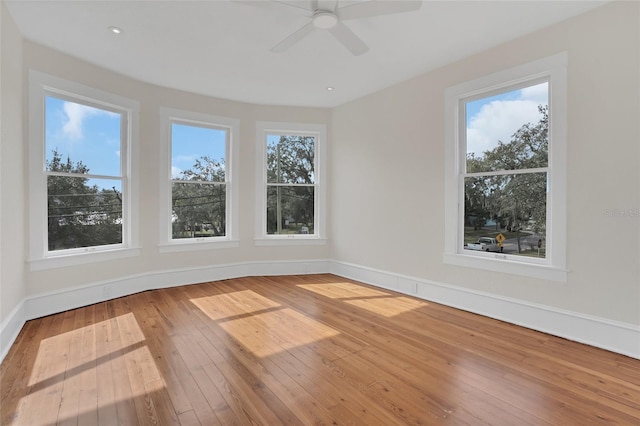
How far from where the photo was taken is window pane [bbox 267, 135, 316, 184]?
217 inches

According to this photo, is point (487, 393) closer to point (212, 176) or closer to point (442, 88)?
point (442, 88)

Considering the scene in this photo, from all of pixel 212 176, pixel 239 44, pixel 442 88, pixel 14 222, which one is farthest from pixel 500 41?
pixel 14 222

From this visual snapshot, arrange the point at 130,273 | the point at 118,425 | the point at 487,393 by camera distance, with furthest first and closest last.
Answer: the point at 130,273 < the point at 487,393 < the point at 118,425

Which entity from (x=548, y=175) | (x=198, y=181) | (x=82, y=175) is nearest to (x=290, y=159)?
(x=198, y=181)

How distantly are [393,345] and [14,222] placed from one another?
3.68 m

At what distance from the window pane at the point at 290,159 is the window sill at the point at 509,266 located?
9.21 ft

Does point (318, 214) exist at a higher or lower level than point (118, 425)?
higher

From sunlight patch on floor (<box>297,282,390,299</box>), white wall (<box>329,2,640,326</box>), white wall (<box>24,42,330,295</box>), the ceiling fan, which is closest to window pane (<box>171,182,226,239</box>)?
white wall (<box>24,42,330,295</box>)

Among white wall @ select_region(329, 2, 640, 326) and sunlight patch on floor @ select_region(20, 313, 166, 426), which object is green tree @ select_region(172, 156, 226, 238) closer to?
sunlight patch on floor @ select_region(20, 313, 166, 426)

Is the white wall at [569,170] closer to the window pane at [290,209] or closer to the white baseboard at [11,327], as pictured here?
the window pane at [290,209]

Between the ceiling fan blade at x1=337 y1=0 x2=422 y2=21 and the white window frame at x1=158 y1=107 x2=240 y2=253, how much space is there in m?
3.08

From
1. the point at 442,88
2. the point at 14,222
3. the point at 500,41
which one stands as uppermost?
the point at 500,41

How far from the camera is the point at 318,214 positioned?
5.62 meters

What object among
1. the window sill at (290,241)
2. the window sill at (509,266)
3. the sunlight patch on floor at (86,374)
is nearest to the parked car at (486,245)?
the window sill at (509,266)
